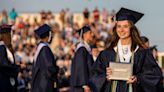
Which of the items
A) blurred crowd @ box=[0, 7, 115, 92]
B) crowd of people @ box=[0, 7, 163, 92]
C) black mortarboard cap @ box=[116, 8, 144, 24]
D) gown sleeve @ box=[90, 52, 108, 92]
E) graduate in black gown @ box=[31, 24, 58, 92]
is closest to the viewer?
gown sleeve @ box=[90, 52, 108, 92]

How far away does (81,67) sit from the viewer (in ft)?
44.7

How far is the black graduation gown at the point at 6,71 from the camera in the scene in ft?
40.0

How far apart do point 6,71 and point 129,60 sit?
3.83 meters

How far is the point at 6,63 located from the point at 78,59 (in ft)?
6.26

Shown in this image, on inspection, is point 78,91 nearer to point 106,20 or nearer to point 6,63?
point 6,63

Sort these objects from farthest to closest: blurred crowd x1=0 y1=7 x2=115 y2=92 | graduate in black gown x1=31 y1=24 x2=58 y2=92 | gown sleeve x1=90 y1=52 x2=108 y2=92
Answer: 1. blurred crowd x1=0 y1=7 x2=115 y2=92
2. graduate in black gown x1=31 y1=24 x2=58 y2=92
3. gown sleeve x1=90 y1=52 x2=108 y2=92

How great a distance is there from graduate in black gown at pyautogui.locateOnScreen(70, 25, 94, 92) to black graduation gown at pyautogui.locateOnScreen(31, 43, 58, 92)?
0.43 metres

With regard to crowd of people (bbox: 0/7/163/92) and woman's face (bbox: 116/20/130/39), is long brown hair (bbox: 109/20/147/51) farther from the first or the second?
crowd of people (bbox: 0/7/163/92)

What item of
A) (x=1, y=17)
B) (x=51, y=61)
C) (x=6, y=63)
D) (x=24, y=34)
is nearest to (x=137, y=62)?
(x=6, y=63)

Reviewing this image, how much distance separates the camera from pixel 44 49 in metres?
13.4

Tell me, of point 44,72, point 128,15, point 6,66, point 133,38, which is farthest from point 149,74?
point 44,72

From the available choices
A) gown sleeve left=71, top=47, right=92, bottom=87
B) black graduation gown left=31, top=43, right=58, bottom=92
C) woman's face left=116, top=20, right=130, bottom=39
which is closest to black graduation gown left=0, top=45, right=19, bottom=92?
black graduation gown left=31, top=43, right=58, bottom=92

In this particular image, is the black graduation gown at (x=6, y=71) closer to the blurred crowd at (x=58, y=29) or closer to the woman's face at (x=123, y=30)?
the woman's face at (x=123, y=30)

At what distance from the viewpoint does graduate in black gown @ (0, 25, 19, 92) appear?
1220 cm
